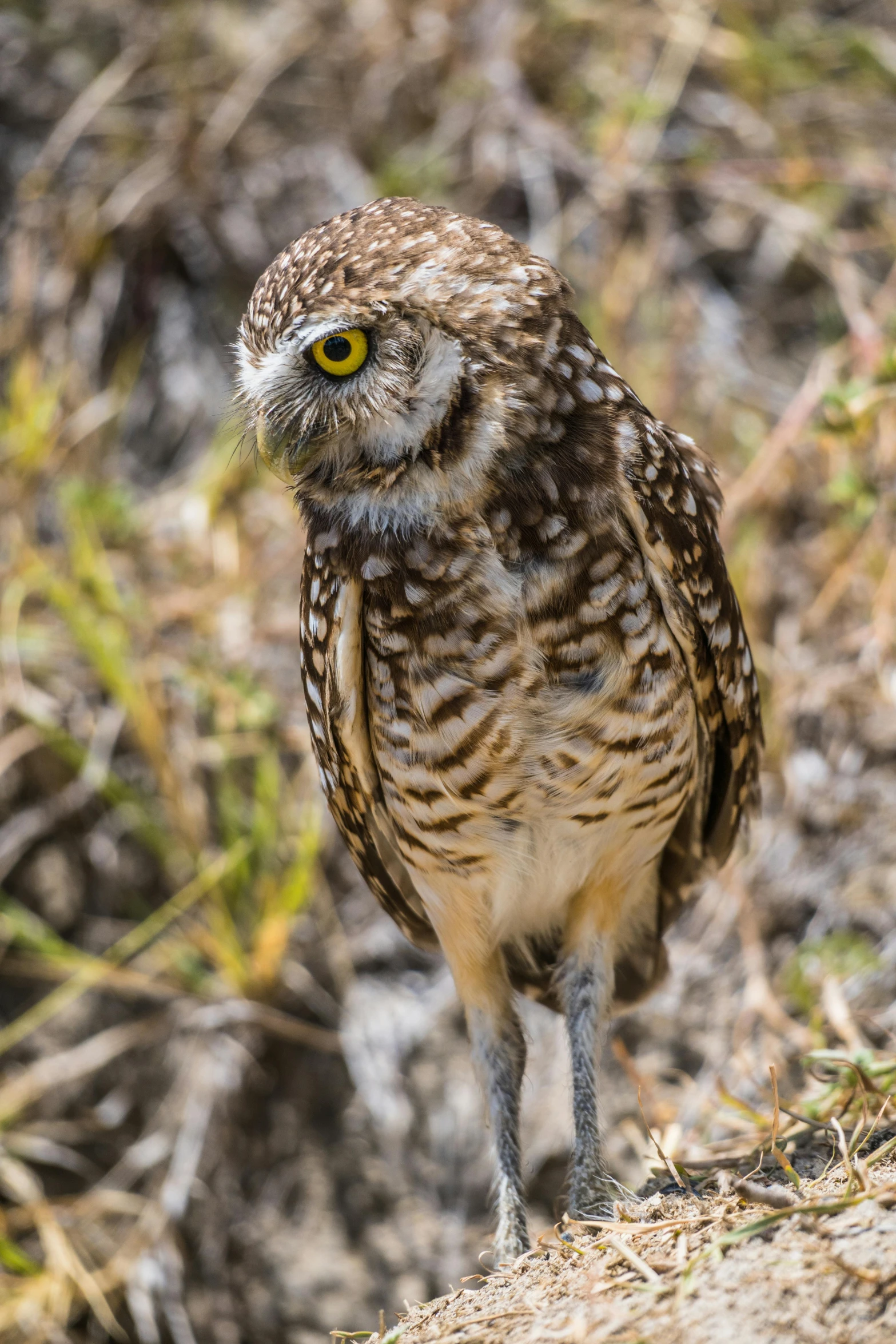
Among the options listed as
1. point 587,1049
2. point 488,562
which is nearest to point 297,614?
point 587,1049

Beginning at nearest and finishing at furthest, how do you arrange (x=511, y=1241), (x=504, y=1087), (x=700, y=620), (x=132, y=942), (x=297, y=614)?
(x=700, y=620) → (x=511, y=1241) → (x=504, y=1087) → (x=132, y=942) → (x=297, y=614)

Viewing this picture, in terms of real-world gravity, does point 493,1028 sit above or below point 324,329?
below

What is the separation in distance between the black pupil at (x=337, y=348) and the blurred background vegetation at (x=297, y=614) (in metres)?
1.58

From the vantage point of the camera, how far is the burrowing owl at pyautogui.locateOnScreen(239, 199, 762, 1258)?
6.58 ft

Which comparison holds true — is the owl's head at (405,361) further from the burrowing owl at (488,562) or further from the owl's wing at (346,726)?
the owl's wing at (346,726)

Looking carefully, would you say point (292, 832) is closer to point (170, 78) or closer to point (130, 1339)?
point (130, 1339)

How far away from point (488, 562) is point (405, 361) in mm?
369

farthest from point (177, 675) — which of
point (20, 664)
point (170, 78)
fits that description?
point (170, 78)

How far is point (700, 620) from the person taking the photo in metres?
2.26

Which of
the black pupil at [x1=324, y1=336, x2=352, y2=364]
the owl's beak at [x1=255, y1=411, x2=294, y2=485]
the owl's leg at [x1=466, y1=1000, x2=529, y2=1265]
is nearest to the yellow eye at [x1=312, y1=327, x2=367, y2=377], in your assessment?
the black pupil at [x1=324, y1=336, x2=352, y2=364]

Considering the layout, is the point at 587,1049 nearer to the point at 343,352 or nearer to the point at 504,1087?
the point at 504,1087

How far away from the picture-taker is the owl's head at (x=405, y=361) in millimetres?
1978

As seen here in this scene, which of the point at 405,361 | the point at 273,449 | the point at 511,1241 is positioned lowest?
the point at 511,1241

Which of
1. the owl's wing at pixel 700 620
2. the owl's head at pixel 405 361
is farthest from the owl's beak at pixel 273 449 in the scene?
the owl's wing at pixel 700 620
